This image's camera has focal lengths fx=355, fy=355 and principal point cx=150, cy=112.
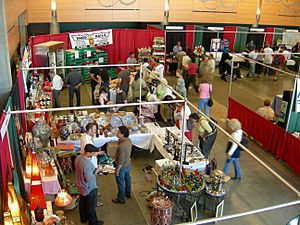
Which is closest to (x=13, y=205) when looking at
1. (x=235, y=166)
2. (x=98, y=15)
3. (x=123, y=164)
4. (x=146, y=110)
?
(x=123, y=164)

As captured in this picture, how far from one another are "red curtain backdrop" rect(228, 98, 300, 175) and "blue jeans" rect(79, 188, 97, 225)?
15.3 ft

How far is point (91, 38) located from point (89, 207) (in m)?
10.2

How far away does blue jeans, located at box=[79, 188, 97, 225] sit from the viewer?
547cm

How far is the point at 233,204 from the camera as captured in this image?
6.68 metres

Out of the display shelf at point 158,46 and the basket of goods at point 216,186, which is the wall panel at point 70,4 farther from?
the basket of goods at point 216,186

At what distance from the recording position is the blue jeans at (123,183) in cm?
619

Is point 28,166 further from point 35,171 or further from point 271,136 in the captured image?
point 271,136

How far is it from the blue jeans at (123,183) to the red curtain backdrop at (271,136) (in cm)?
383

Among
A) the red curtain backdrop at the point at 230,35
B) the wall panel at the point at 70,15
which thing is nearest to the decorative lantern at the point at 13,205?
the wall panel at the point at 70,15

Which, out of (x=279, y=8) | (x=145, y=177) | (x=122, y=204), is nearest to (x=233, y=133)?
(x=145, y=177)

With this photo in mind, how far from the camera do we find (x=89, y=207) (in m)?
5.57

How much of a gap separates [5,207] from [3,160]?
65 cm

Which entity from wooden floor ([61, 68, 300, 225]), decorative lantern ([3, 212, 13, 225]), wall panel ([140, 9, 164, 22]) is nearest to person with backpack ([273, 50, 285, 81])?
wall panel ([140, 9, 164, 22])

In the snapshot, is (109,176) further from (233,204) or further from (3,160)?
(3,160)
